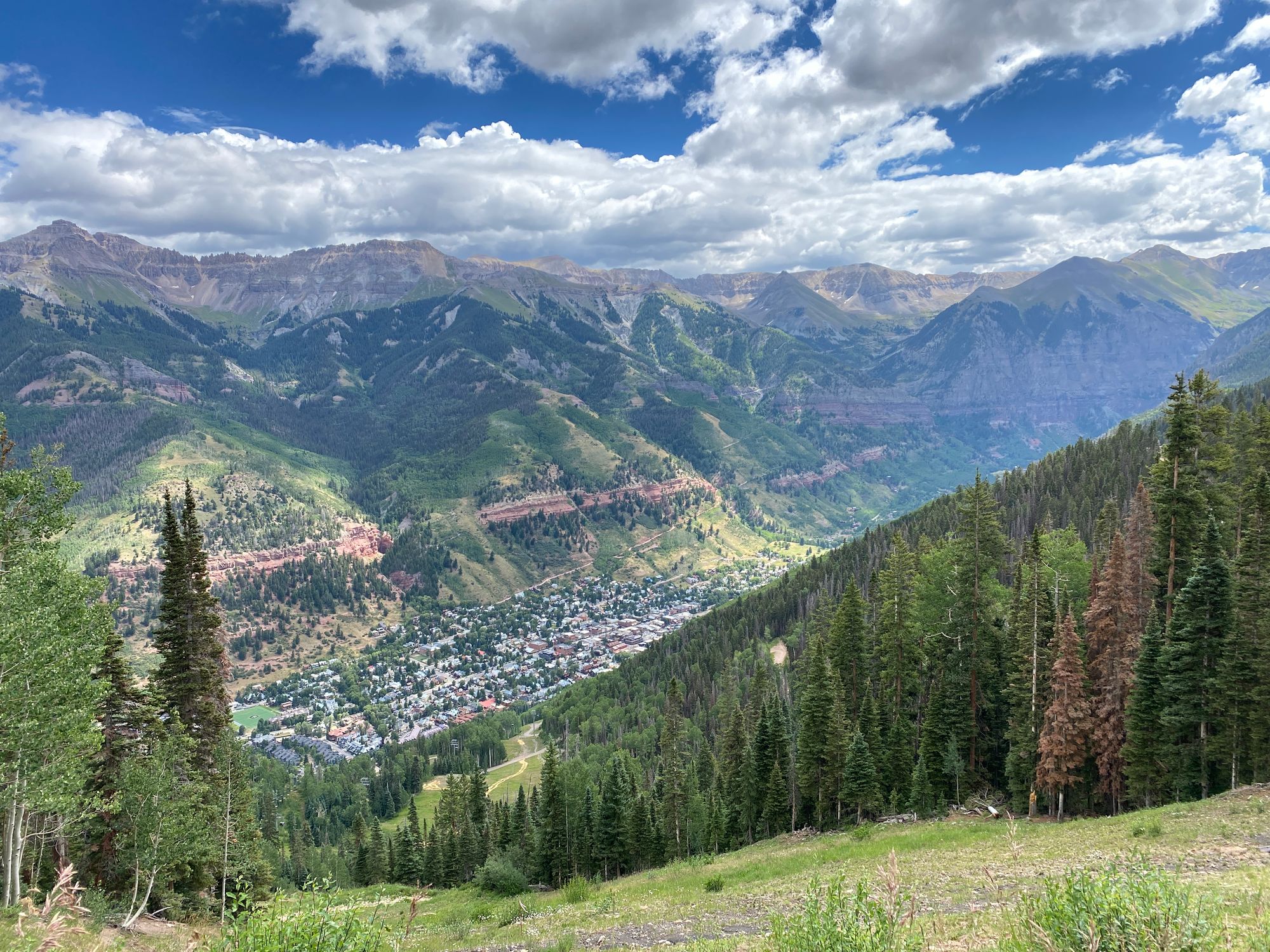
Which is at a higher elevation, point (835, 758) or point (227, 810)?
point (227, 810)

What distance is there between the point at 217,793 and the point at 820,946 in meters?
41.4

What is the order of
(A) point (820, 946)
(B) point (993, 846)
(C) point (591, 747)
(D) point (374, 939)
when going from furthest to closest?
(C) point (591, 747) < (B) point (993, 846) < (D) point (374, 939) < (A) point (820, 946)

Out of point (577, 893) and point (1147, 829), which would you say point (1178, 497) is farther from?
point (577, 893)

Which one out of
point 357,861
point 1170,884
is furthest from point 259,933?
point 357,861

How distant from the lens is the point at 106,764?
110ft

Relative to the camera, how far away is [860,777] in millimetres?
49219

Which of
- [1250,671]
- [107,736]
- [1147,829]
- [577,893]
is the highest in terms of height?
[107,736]

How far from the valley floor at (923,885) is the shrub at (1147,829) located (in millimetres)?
126

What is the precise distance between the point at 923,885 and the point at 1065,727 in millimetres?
22688

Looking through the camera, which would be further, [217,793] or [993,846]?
[217,793]

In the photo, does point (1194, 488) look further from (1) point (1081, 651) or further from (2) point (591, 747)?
(2) point (591, 747)

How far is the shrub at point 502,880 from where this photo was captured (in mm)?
53603

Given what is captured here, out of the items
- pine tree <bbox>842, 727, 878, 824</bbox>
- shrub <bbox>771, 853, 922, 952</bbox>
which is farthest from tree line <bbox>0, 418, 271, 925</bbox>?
pine tree <bbox>842, 727, 878, 824</bbox>

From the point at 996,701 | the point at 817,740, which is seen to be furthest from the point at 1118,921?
the point at 996,701
